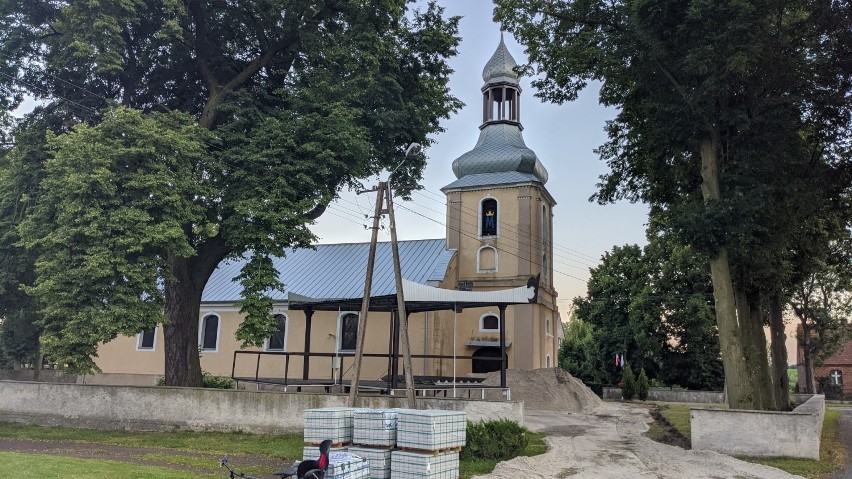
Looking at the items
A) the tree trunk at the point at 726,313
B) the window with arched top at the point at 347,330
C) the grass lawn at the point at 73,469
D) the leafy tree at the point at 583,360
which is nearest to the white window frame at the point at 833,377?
the leafy tree at the point at 583,360

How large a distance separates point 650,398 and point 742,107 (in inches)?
984

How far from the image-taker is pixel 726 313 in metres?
16.1

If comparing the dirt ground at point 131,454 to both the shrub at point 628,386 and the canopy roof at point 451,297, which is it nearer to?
the canopy roof at point 451,297

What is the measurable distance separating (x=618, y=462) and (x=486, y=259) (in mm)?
19192

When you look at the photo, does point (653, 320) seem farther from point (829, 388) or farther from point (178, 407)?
point (829, 388)

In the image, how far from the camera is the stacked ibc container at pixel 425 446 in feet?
33.4

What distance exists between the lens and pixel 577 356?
43000mm

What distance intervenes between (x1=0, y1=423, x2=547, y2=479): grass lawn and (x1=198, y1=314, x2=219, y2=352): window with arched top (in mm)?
14355

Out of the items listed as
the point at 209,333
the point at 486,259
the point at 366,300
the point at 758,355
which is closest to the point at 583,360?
the point at 486,259

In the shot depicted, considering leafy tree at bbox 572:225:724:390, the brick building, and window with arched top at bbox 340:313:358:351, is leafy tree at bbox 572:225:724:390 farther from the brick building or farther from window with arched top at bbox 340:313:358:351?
the brick building

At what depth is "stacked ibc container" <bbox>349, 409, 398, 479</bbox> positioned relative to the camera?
416 inches

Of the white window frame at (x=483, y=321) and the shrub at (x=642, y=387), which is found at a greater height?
the white window frame at (x=483, y=321)

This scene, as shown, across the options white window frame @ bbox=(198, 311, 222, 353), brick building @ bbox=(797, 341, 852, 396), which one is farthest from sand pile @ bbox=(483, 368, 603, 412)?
brick building @ bbox=(797, 341, 852, 396)

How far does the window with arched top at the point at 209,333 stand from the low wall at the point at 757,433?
25.2m
